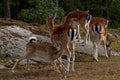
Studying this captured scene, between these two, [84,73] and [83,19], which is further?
[83,19]

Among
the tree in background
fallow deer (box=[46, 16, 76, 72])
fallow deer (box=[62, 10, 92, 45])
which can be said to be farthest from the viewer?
the tree in background

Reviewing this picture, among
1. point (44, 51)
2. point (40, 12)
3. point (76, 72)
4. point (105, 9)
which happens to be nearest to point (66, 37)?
point (44, 51)

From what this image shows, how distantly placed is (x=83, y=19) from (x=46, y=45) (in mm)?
3741

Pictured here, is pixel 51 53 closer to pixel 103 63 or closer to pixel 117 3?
pixel 103 63

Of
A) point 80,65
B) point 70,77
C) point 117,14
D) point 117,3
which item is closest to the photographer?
point 70,77

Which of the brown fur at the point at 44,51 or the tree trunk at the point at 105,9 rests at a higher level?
the brown fur at the point at 44,51

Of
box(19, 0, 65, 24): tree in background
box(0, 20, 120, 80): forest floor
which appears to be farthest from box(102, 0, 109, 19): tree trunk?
box(0, 20, 120, 80): forest floor

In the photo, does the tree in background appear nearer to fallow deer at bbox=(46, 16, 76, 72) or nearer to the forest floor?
the forest floor

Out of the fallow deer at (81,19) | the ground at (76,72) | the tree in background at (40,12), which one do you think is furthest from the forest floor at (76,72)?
the tree in background at (40,12)

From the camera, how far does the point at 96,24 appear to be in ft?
55.5

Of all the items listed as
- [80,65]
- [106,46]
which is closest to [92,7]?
[106,46]

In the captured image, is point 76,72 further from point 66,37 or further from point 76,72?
point 66,37

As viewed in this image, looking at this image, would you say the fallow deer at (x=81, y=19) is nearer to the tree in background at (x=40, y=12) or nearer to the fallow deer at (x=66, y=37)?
the fallow deer at (x=66, y=37)

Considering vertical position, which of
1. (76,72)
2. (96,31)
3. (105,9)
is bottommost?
(105,9)
